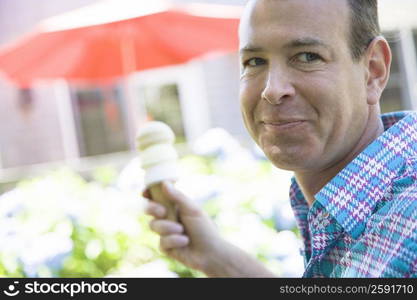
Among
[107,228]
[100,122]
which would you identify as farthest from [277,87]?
[100,122]

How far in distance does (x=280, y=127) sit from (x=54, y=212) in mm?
2258

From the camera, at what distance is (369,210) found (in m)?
1.40

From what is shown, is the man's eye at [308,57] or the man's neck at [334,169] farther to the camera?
the man's neck at [334,169]

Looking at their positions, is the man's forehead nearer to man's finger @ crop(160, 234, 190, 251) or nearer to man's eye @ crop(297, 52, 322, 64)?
man's eye @ crop(297, 52, 322, 64)

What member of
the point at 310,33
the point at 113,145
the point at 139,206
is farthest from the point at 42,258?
the point at 113,145

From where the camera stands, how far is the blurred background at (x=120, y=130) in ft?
10.6

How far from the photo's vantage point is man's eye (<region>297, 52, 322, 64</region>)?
4.94 ft

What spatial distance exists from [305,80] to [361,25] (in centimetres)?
23

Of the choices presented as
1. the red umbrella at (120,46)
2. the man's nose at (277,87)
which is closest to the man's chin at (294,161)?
the man's nose at (277,87)

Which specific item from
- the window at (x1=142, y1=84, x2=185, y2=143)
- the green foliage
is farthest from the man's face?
the window at (x1=142, y1=84, x2=185, y2=143)

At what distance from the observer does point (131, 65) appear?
591cm

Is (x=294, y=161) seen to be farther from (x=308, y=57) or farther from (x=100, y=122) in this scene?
(x=100, y=122)

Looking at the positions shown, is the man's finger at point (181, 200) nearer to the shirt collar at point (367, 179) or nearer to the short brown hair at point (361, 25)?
the shirt collar at point (367, 179)

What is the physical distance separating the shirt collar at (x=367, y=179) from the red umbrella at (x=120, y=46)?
3.93 m
